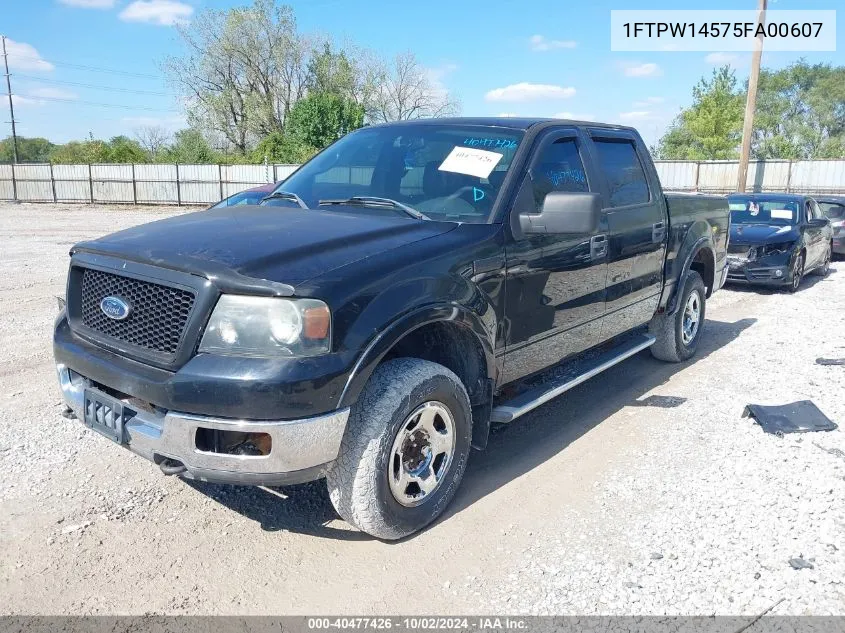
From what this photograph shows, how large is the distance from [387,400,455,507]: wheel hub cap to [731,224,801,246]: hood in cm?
850

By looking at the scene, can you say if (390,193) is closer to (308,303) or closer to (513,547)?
(308,303)

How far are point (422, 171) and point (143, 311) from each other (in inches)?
70.1

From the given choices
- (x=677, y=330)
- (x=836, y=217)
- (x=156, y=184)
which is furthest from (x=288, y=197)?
(x=156, y=184)

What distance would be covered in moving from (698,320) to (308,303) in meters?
4.84

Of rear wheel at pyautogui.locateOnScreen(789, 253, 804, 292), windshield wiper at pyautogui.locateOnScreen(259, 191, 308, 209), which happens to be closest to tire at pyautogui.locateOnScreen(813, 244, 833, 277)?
rear wheel at pyautogui.locateOnScreen(789, 253, 804, 292)

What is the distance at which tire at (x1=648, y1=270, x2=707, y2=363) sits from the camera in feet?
18.9

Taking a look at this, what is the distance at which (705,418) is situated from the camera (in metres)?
4.77

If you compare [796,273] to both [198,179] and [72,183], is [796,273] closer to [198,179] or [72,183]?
[198,179]

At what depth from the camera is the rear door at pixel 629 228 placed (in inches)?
177

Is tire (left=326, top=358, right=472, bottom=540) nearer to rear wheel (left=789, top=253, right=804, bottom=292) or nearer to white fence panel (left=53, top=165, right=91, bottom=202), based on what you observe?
rear wheel (left=789, top=253, right=804, bottom=292)

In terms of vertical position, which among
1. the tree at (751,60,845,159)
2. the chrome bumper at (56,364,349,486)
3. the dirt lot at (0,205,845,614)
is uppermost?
the tree at (751,60,845,159)

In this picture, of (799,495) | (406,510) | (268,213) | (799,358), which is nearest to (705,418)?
(799,495)

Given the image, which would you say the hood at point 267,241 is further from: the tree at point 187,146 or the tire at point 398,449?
the tree at point 187,146

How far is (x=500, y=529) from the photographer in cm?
329
